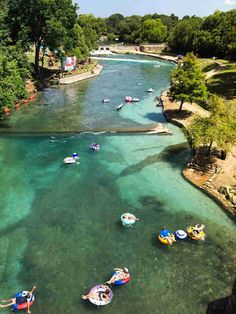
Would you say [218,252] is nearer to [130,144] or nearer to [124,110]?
[130,144]

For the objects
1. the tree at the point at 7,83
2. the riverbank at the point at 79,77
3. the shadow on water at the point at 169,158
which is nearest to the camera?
the shadow on water at the point at 169,158

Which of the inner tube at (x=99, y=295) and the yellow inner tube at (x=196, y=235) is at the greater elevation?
the yellow inner tube at (x=196, y=235)

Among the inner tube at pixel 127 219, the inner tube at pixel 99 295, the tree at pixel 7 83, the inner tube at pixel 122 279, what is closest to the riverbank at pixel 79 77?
the tree at pixel 7 83

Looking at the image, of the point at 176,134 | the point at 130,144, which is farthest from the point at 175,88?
the point at 130,144

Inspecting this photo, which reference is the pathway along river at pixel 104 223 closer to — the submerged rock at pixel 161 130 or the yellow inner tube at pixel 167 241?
the yellow inner tube at pixel 167 241

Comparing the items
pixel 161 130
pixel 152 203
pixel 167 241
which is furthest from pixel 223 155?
pixel 167 241

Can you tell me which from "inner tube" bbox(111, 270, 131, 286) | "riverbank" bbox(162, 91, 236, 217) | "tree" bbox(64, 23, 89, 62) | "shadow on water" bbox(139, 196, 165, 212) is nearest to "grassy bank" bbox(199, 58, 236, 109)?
"riverbank" bbox(162, 91, 236, 217)

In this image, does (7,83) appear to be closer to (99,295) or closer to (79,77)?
(99,295)
